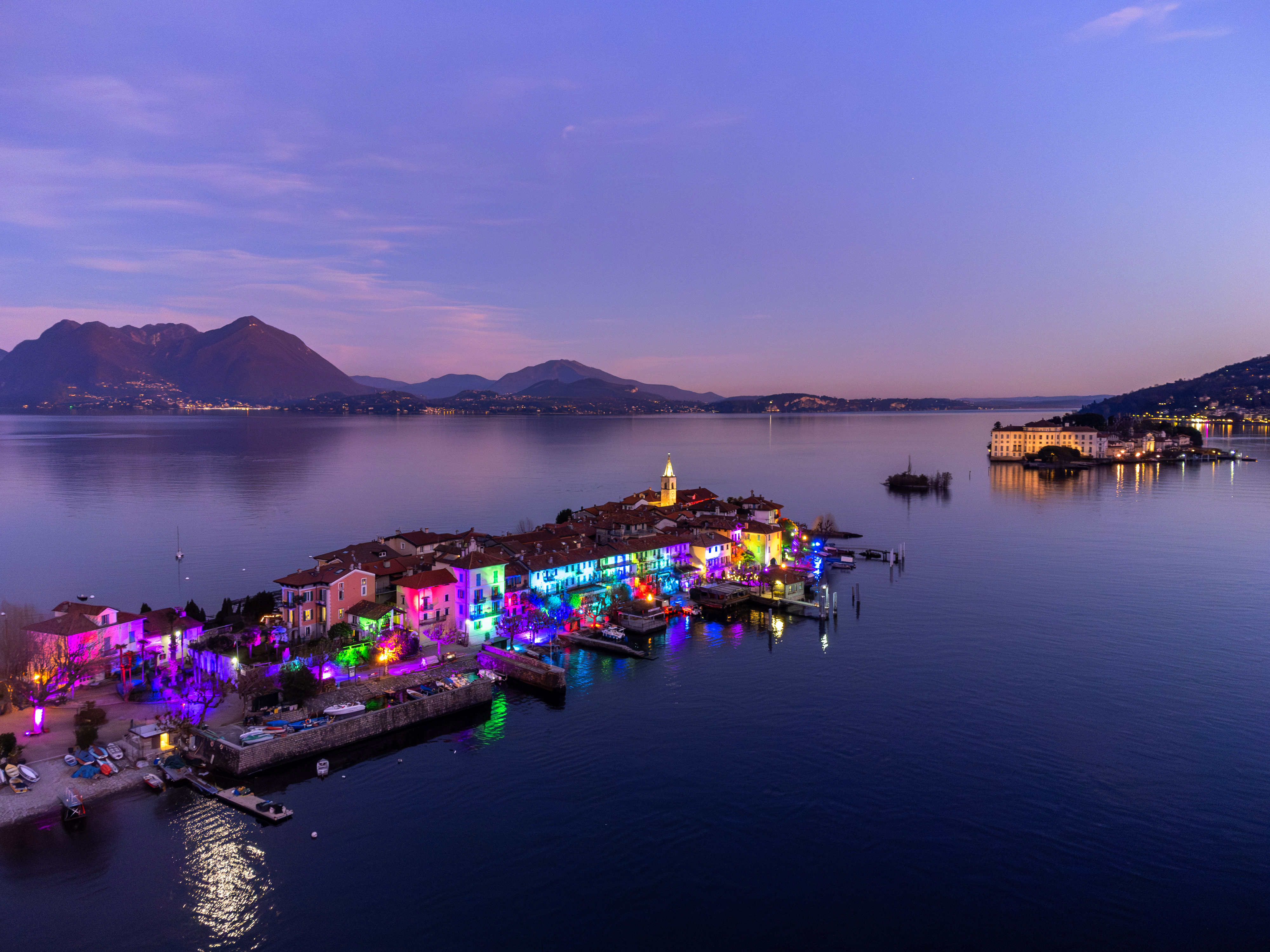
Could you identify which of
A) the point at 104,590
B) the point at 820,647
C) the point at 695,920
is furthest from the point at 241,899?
the point at 104,590

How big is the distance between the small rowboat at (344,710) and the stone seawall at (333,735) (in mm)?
643

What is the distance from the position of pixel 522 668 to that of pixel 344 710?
8.61 meters

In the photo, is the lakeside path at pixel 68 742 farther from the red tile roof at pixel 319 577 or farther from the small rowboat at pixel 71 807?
the red tile roof at pixel 319 577

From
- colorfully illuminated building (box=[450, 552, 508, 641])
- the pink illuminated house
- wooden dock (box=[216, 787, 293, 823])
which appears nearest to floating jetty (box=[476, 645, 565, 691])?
colorfully illuminated building (box=[450, 552, 508, 641])

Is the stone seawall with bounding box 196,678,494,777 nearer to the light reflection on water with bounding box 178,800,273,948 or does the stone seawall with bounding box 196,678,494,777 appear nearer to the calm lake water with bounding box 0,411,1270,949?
the calm lake water with bounding box 0,411,1270,949

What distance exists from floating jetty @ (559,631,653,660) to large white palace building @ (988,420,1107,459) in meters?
137

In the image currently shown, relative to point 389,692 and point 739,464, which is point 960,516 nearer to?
point 739,464

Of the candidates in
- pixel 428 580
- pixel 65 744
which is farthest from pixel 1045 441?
pixel 65 744

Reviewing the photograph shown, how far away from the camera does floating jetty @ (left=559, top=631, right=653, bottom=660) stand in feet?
133

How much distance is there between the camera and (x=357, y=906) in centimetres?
1955

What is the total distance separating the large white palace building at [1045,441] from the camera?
152750mm

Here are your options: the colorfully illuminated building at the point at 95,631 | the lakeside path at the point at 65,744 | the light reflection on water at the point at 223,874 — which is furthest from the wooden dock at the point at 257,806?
the colorfully illuminated building at the point at 95,631

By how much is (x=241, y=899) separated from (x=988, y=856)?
821 inches

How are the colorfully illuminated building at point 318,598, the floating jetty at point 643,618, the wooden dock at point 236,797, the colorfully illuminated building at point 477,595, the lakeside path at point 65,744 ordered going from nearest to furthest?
the lakeside path at point 65,744 → the wooden dock at point 236,797 → the colorfully illuminated building at point 318,598 → the colorfully illuminated building at point 477,595 → the floating jetty at point 643,618
